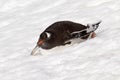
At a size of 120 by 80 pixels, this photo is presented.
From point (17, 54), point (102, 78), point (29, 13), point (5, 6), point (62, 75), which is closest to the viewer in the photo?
point (102, 78)

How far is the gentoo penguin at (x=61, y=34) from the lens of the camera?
5.07m

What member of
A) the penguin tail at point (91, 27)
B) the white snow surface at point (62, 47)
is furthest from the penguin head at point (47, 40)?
the penguin tail at point (91, 27)

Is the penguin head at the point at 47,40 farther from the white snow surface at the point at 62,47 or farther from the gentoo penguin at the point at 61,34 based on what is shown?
the white snow surface at the point at 62,47

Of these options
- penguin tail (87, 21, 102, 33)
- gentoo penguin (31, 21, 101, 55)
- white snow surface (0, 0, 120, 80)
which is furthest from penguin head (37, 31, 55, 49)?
penguin tail (87, 21, 102, 33)

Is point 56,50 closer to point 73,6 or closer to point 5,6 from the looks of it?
point 73,6

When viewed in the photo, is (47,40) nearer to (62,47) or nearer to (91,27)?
(62,47)

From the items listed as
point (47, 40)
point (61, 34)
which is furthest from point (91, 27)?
point (47, 40)

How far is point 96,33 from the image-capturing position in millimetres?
5516

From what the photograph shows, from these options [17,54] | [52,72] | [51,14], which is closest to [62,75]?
[52,72]

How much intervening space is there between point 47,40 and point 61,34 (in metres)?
0.17

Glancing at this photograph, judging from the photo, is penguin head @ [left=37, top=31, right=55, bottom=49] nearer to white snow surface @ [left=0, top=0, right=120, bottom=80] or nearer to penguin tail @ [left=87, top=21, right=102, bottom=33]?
white snow surface @ [left=0, top=0, right=120, bottom=80]

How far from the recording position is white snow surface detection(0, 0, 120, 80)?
447cm

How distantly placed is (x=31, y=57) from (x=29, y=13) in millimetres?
2510

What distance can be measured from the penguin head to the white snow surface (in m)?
0.11
